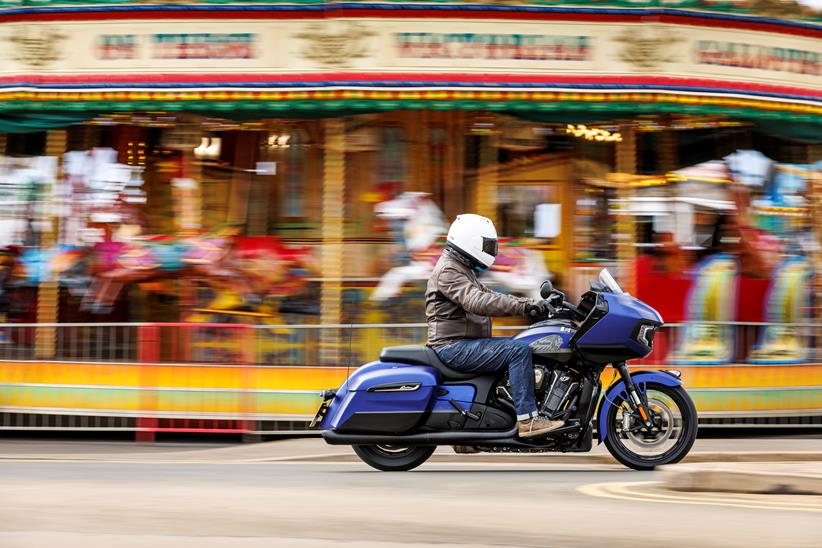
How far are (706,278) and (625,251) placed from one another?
0.88 metres

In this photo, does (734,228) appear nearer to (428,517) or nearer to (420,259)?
(420,259)

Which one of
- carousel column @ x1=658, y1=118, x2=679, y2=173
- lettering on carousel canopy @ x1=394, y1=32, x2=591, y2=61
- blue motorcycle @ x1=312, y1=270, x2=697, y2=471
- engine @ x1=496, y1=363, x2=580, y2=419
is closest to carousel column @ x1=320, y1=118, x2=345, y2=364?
lettering on carousel canopy @ x1=394, y1=32, x2=591, y2=61

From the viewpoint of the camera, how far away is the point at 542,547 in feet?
19.4

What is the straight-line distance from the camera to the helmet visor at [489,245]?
8984 millimetres

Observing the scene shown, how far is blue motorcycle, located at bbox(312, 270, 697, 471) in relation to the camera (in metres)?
8.63

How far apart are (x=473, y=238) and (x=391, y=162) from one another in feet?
18.2

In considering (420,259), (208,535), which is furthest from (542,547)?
(420,259)

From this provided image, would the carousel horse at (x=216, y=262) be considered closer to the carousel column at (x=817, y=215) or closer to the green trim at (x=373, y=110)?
the green trim at (x=373, y=110)

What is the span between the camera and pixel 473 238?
895cm

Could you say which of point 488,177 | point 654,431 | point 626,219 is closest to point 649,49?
point 626,219

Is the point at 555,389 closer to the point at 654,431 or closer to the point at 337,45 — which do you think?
the point at 654,431

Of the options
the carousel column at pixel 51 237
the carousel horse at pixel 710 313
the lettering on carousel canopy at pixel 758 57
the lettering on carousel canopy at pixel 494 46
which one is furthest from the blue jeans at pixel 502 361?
the carousel column at pixel 51 237

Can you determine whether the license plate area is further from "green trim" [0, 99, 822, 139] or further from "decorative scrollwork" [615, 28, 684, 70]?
"decorative scrollwork" [615, 28, 684, 70]

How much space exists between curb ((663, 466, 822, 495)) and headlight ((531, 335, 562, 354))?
1.51 metres
